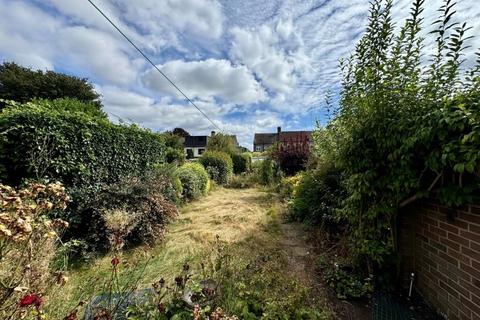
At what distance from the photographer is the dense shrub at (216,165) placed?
13398 millimetres

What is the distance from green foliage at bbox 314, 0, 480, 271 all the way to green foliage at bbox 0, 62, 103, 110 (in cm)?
1846

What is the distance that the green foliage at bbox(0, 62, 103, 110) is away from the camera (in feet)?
58.5

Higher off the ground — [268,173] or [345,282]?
[268,173]

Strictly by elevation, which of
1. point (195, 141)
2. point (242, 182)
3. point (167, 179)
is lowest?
point (242, 182)

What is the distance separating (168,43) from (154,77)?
2.28m

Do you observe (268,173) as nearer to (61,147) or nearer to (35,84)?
(61,147)

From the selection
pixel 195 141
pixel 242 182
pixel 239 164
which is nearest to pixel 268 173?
pixel 242 182

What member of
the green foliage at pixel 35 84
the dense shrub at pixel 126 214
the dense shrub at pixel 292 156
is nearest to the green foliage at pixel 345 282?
the dense shrub at pixel 126 214

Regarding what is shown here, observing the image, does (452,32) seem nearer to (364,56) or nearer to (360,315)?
(364,56)

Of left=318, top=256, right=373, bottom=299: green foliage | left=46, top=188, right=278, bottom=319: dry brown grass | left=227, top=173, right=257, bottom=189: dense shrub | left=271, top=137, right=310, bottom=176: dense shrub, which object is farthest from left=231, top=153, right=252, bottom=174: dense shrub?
left=318, top=256, right=373, bottom=299: green foliage

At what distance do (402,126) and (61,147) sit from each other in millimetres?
5404

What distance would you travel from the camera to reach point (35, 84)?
18516mm

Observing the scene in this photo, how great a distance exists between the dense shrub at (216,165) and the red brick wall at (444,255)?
1089 centimetres

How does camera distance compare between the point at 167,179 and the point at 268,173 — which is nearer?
the point at 167,179
